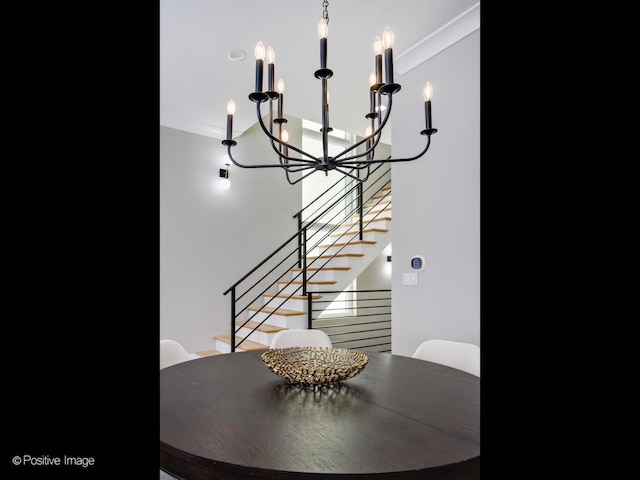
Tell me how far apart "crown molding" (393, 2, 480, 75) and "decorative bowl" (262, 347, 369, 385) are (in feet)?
6.23

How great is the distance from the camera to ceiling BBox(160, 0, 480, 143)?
2143 mm

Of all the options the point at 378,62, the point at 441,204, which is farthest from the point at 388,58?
the point at 441,204

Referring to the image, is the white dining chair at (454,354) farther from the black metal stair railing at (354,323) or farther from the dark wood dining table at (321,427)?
the black metal stair railing at (354,323)

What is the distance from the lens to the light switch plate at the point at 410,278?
2.52 metres

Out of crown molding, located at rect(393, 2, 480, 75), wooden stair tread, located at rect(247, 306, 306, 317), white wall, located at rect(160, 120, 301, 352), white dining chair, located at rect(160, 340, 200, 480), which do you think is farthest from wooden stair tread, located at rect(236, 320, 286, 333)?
crown molding, located at rect(393, 2, 480, 75)

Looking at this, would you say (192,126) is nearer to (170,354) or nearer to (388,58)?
(170,354)

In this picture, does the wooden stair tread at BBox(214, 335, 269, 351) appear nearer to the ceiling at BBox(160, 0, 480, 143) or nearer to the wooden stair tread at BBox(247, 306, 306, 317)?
the wooden stair tread at BBox(247, 306, 306, 317)

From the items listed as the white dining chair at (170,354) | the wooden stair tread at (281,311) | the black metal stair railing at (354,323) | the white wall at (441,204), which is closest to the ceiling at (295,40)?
the white wall at (441,204)

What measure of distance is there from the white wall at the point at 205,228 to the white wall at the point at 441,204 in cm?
218

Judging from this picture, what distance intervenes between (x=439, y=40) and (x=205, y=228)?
2.81 m

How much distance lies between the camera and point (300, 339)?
218 cm
